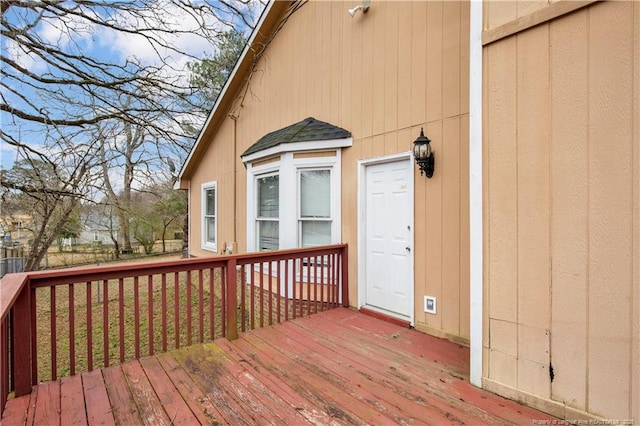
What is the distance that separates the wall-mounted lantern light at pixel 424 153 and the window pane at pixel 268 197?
256 centimetres

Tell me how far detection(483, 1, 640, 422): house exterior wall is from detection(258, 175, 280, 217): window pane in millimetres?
3584

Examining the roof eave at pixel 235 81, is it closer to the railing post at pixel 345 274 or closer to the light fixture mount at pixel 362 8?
the light fixture mount at pixel 362 8

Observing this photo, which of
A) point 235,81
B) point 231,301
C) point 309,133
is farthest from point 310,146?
point 235,81

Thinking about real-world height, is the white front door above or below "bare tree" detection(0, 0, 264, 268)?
below

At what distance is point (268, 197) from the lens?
5.49 m

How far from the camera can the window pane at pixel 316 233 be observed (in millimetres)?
4668

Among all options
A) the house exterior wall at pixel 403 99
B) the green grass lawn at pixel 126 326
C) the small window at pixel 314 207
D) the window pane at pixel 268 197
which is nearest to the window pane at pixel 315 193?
the small window at pixel 314 207

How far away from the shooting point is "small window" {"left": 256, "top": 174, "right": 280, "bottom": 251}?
5.31 meters

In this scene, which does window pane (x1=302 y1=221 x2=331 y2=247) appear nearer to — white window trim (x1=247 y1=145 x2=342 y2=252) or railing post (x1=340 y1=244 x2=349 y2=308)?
white window trim (x1=247 y1=145 x2=342 y2=252)

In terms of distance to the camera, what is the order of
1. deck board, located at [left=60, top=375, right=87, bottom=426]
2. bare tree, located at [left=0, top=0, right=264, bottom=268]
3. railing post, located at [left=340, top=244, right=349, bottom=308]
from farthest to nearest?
1. railing post, located at [left=340, top=244, right=349, bottom=308]
2. bare tree, located at [left=0, top=0, right=264, bottom=268]
3. deck board, located at [left=60, top=375, right=87, bottom=426]

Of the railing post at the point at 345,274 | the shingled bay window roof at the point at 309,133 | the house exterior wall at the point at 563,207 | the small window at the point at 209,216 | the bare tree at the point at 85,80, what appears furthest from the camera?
the small window at the point at 209,216

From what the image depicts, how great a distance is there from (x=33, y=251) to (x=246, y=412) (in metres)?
5.89

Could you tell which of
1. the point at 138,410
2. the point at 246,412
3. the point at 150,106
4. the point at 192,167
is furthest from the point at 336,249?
the point at 192,167

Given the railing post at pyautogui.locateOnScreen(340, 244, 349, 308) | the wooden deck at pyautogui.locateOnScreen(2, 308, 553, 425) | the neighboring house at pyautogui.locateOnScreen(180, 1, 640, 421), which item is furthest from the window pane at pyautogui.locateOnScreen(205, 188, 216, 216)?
the wooden deck at pyautogui.locateOnScreen(2, 308, 553, 425)
